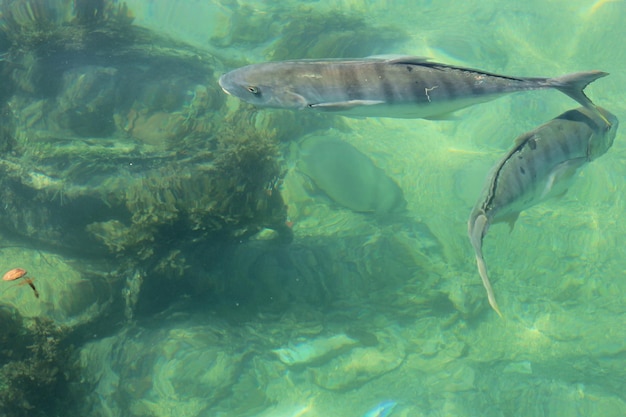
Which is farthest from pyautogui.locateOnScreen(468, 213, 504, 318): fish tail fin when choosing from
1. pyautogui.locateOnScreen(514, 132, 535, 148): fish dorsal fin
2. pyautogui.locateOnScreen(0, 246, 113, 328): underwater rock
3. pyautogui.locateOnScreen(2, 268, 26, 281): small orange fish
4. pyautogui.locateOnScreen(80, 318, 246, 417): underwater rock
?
pyautogui.locateOnScreen(2, 268, 26, 281): small orange fish

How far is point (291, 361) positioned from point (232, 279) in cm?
122

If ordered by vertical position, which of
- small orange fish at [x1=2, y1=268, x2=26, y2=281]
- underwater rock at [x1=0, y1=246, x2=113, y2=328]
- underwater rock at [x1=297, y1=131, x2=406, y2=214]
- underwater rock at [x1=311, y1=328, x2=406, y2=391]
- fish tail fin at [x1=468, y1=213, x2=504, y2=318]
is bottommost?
underwater rock at [x1=311, y1=328, x2=406, y2=391]

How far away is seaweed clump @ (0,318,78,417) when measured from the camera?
3.89 m

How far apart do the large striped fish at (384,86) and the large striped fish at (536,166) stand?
0.76 ft

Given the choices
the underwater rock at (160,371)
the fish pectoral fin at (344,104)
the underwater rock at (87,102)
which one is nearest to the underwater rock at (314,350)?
the underwater rock at (160,371)

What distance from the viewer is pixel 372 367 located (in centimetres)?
501

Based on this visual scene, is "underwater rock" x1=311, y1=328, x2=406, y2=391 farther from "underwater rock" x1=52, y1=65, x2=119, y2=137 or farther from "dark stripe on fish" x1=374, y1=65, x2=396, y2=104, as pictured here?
"underwater rock" x1=52, y1=65, x2=119, y2=137

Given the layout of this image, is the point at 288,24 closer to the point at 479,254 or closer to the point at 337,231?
the point at 337,231

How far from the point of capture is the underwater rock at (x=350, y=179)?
6.15 metres

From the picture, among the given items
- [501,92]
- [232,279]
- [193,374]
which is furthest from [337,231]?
[501,92]

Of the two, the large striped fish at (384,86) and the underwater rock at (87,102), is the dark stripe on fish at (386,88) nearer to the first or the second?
the large striped fish at (384,86)

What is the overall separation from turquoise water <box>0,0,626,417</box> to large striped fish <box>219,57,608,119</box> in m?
1.95

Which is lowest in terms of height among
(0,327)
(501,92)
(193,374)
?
(193,374)

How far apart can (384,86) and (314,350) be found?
330cm
